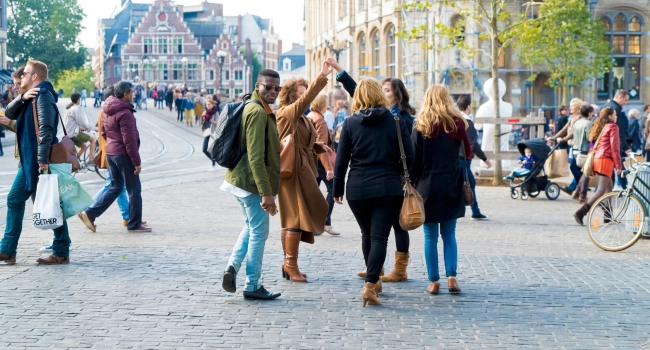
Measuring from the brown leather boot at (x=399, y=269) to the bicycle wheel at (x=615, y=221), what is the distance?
3264mm

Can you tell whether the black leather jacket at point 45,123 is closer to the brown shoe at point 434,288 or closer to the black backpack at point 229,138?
the black backpack at point 229,138

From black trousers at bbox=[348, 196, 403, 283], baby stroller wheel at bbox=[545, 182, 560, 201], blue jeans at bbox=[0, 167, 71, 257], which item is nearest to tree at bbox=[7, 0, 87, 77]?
baby stroller wheel at bbox=[545, 182, 560, 201]

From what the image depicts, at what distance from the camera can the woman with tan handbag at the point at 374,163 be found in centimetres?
704

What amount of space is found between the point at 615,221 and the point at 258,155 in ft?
16.8

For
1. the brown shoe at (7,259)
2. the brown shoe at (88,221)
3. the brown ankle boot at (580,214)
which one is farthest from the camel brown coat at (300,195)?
the brown ankle boot at (580,214)

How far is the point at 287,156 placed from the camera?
26.2 ft

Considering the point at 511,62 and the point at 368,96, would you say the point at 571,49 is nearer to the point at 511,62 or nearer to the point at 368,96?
the point at 511,62

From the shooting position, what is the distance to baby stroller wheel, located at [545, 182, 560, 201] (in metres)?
16.6

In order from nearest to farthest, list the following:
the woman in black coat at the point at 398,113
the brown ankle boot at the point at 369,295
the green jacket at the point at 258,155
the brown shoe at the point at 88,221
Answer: the green jacket at the point at 258,155, the brown ankle boot at the point at 369,295, the woman in black coat at the point at 398,113, the brown shoe at the point at 88,221

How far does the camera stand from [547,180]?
16.5 m

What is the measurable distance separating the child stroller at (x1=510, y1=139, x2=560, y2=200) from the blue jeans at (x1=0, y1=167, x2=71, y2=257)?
945cm

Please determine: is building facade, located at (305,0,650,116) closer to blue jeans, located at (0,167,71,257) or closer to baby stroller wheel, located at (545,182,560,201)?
baby stroller wheel, located at (545,182,560,201)

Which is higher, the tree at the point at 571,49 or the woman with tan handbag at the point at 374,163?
the tree at the point at 571,49

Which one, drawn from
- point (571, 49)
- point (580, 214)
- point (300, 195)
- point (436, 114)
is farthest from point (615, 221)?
point (571, 49)
